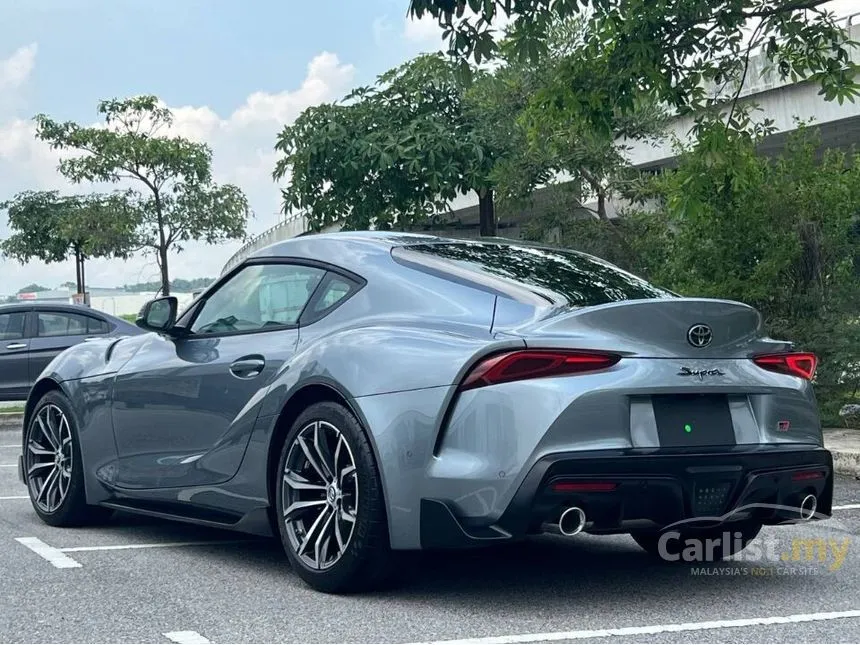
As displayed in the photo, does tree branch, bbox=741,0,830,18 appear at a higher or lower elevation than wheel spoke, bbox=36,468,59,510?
higher

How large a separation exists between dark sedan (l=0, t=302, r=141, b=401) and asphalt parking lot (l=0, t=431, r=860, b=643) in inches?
407

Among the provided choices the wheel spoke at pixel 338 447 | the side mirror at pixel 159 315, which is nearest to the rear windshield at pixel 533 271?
the wheel spoke at pixel 338 447

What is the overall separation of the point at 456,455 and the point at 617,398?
61 cm

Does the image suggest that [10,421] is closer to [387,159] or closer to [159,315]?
[387,159]

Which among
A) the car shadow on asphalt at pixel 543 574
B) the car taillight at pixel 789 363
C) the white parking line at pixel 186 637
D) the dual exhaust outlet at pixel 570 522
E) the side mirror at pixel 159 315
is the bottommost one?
the car shadow on asphalt at pixel 543 574

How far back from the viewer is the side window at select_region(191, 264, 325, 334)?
5953mm

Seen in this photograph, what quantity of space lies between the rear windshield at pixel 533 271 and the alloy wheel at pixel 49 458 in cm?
264

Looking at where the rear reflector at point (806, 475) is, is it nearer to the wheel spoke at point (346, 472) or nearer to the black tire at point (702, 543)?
the black tire at point (702, 543)

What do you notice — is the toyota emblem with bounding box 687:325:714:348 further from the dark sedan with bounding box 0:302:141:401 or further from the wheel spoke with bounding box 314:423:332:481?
the dark sedan with bounding box 0:302:141:401

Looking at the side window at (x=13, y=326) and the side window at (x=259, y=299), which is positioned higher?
the side window at (x=259, y=299)

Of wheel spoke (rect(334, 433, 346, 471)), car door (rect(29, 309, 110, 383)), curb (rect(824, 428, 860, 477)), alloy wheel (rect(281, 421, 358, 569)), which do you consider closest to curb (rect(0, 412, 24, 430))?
car door (rect(29, 309, 110, 383))

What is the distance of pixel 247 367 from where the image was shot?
588 centimetres

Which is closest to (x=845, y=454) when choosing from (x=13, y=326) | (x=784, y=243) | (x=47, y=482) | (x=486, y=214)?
(x=784, y=243)

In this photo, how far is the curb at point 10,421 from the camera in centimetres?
1730
